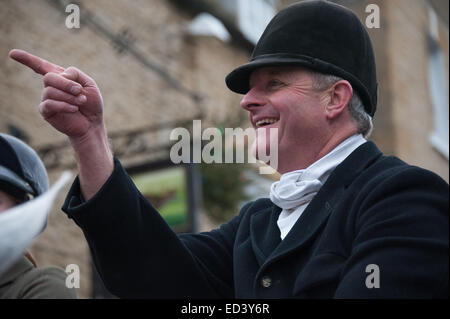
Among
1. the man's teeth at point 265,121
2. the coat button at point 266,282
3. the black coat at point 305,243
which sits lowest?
the coat button at point 266,282

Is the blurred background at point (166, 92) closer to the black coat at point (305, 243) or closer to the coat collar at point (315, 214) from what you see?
the black coat at point (305, 243)

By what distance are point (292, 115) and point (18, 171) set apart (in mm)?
1070

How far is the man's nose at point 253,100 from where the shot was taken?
2.27m

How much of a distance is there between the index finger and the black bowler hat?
0.62 m

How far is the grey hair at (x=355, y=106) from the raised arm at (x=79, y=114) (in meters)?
0.65

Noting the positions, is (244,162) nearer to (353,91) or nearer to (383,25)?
(383,25)

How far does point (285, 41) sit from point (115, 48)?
846 cm

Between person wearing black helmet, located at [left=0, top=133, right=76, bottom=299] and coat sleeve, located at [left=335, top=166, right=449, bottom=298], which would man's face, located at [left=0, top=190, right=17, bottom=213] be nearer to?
person wearing black helmet, located at [left=0, top=133, right=76, bottom=299]

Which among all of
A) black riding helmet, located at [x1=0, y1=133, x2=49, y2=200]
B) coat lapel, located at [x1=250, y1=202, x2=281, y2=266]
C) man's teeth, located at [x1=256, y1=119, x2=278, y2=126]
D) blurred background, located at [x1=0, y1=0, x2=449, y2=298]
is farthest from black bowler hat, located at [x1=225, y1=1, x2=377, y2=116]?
blurred background, located at [x1=0, y1=0, x2=449, y2=298]

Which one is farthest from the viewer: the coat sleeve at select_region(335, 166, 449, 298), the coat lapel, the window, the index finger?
the window

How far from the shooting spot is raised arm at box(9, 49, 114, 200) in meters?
1.87

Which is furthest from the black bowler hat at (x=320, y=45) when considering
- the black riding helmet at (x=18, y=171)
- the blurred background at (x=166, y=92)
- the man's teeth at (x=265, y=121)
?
the blurred background at (x=166, y=92)

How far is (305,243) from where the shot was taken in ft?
6.48
